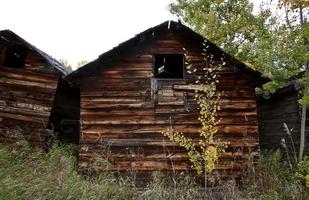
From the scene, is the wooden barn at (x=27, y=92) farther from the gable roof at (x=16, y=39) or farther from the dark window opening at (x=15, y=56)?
the dark window opening at (x=15, y=56)

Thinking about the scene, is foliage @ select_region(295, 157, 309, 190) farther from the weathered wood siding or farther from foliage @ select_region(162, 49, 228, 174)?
the weathered wood siding

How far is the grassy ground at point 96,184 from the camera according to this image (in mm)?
8102

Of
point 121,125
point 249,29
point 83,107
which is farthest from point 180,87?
point 249,29

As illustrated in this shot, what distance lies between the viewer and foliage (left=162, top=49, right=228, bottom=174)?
10.7 meters

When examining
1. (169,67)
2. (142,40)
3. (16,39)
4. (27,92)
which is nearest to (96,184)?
(142,40)

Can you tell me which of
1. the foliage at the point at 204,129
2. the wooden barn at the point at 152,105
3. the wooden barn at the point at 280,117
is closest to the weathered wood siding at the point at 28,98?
the wooden barn at the point at 152,105

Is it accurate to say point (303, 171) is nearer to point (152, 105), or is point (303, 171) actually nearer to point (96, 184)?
point (152, 105)

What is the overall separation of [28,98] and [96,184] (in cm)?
592

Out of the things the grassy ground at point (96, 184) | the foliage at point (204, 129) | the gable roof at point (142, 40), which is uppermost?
the gable roof at point (142, 40)

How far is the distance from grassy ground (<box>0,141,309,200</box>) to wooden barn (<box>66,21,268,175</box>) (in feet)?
2.56

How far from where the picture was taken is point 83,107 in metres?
12.2

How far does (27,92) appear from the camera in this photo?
44.9 ft

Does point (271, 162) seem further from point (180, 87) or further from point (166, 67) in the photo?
point (166, 67)

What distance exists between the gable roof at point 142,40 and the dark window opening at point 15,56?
141 inches
